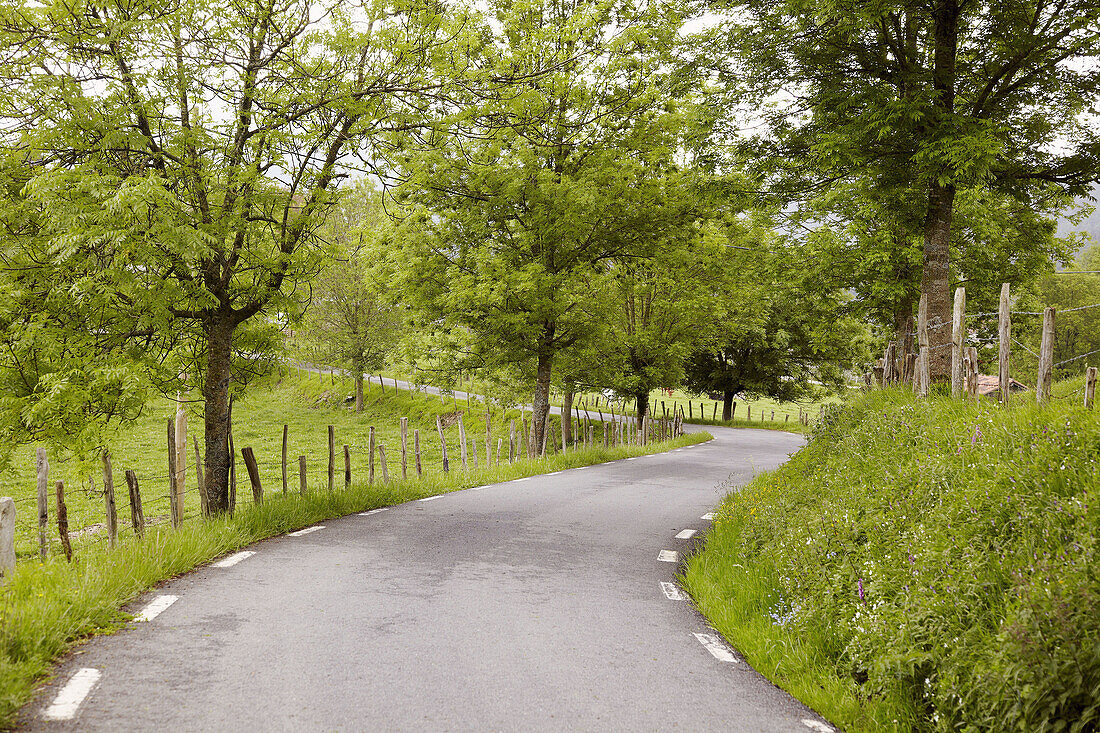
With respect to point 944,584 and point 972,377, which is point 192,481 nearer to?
point 972,377

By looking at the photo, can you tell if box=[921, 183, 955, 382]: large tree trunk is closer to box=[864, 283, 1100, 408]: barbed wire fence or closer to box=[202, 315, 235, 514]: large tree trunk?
box=[864, 283, 1100, 408]: barbed wire fence

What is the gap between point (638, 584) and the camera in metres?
7.06

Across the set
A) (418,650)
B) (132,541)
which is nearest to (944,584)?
(418,650)

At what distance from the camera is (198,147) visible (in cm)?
813

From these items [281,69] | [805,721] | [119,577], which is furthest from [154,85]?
[805,721]

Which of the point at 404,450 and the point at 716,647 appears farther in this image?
the point at 404,450

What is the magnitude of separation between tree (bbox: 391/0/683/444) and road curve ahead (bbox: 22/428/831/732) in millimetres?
10202

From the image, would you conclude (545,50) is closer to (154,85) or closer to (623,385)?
(154,85)

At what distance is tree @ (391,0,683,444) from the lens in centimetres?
1681

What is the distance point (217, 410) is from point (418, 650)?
5895 millimetres

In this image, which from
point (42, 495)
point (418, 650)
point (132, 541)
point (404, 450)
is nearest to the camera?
point (418, 650)

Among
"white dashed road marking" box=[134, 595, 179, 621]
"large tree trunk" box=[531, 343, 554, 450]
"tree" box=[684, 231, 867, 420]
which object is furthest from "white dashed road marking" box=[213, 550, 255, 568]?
"tree" box=[684, 231, 867, 420]

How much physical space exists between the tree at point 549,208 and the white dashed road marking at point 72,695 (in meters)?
13.2

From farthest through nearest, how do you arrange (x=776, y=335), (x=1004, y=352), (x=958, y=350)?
(x=776, y=335)
(x=958, y=350)
(x=1004, y=352)
